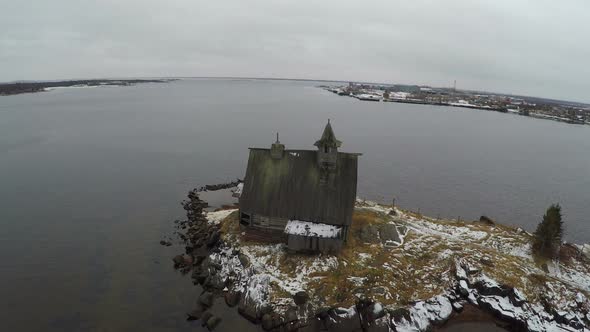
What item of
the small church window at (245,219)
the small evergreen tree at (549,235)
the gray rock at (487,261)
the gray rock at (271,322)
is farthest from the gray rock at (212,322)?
the small evergreen tree at (549,235)

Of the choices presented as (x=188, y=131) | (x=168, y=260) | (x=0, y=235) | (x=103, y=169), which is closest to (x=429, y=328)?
(x=168, y=260)

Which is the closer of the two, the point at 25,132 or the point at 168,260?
the point at 168,260

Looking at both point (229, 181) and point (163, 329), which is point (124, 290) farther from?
point (229, 181)

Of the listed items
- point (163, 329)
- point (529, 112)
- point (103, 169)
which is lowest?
point (163, 329)

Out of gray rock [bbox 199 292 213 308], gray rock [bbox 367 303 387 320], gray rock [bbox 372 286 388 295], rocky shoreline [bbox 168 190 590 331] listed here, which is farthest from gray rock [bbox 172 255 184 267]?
gray rock [bbox 372 286 388 295]

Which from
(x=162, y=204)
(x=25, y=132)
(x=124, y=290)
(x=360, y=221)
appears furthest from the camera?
(x=25, y=132)

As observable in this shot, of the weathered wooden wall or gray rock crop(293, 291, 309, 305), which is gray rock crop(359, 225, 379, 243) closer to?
the weathered wooden wall

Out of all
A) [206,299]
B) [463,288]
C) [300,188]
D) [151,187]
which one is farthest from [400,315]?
[151,187]
